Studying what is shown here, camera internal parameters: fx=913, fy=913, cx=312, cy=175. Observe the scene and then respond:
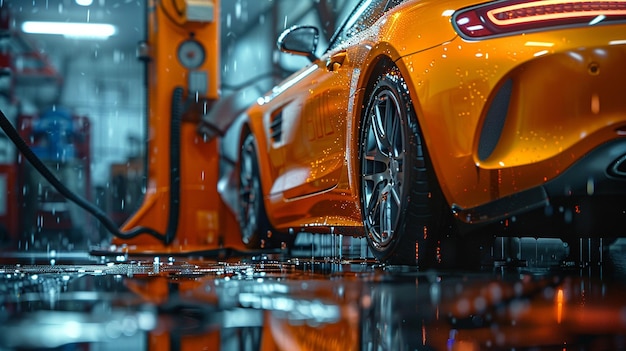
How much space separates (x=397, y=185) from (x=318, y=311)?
164 cm

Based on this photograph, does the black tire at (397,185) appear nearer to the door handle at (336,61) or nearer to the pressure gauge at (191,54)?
the door handle at (336,61)

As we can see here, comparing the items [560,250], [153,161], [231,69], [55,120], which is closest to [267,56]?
[231,69]

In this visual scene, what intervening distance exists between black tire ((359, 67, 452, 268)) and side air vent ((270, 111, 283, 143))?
174 cm

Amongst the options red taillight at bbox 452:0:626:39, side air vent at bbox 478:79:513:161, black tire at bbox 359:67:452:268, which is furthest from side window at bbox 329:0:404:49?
side air vent at bbox 478:79:513:161

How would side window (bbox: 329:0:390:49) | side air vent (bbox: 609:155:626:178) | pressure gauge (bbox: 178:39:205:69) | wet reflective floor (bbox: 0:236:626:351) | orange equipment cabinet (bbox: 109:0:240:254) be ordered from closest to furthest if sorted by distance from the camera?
wet reflective floor (bbox: 0:236:626:351)
side air vent (bbox: 609:155:626:178)
side window (bbox: 329:0:390:49)
orange equipment cabinet (bbox: 109:0:240:254)
pressure gauge (bbox: 178:39:205:69)

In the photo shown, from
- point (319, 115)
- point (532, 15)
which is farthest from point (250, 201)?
point (532, 15)

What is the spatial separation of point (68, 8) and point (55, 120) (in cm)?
1220

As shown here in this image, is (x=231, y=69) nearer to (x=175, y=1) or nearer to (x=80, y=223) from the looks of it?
(x=80, y=223)

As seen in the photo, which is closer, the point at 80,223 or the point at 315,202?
the point at 315,202

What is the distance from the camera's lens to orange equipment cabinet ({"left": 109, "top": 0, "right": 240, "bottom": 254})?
7.22 metres

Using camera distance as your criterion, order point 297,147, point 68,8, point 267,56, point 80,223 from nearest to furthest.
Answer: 1. point 297,147
2. point 80,223
3. point 267,56
4. point 68,8

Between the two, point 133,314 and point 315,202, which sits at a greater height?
point 315,202

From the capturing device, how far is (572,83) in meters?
3.39

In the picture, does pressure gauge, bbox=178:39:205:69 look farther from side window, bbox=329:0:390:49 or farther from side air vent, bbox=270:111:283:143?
side window, bbox=329:0:390:49
